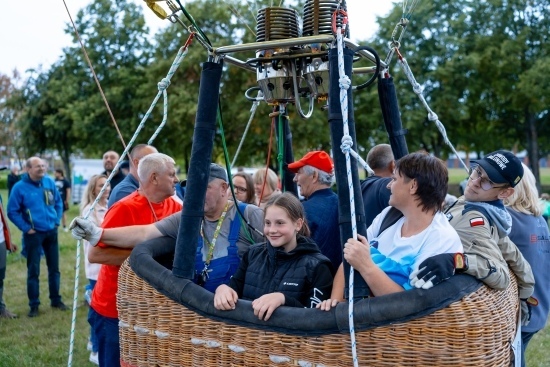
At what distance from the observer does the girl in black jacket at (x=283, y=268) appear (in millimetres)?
2289

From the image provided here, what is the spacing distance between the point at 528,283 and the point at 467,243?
1.84 feet

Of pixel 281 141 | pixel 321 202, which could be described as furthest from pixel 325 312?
pixel 281 141

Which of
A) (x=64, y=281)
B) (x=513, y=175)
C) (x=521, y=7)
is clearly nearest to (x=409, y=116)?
(x=521, y=7)

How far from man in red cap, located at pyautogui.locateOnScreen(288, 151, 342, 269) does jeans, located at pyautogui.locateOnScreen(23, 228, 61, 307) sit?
3.92m

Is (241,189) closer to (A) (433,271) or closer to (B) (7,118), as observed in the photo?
(A) (433,271)

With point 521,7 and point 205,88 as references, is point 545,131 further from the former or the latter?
point 205,88

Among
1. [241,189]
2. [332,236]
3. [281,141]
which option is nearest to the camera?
[332,236]

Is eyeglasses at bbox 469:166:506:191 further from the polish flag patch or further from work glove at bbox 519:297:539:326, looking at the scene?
work glove at bbox 519:297:539:326

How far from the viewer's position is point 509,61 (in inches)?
734

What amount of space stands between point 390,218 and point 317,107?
14079 mm

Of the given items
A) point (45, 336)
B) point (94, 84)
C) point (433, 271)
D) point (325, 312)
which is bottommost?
point (45, 336)

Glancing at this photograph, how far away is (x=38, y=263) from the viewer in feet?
20.7

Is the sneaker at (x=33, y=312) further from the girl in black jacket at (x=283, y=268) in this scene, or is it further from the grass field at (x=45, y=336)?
the girl in black jacket at (x=283, y=268)

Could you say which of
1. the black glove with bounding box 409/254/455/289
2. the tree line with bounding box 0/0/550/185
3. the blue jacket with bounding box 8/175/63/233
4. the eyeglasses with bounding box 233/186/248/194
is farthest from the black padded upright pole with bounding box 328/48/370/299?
the tree line with bounding box 0/0/550/185
